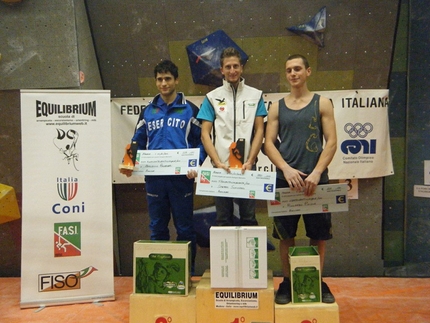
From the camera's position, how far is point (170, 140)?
2619mm

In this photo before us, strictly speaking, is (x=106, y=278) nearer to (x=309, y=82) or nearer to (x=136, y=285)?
(x=136, y=285)

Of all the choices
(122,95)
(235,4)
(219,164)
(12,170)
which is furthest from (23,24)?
(219,164)

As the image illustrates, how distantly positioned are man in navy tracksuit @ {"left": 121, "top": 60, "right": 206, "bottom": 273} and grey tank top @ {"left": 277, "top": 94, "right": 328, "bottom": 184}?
1.94 ft

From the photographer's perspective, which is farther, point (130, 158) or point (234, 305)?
point (130, 158)

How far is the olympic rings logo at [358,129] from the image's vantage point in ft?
10.9

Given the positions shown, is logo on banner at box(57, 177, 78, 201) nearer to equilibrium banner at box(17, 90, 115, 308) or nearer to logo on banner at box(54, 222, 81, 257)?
equilibrium banner at box(17, 90, 115, 308)

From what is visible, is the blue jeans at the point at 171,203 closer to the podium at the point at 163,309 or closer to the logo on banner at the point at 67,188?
the podium at the point at 163,309

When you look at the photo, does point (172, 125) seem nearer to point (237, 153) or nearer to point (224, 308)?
point (237, 153)

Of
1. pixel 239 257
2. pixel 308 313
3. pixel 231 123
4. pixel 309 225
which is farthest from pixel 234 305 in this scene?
pixel 231 123

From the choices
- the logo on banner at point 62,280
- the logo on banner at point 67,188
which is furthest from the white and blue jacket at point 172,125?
the logo on banner at point 62,280

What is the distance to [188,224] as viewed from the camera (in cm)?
269

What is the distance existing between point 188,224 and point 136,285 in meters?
0.53

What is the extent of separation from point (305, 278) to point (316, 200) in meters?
0.44

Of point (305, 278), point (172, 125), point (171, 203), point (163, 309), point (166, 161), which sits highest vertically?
point (172, 125)
